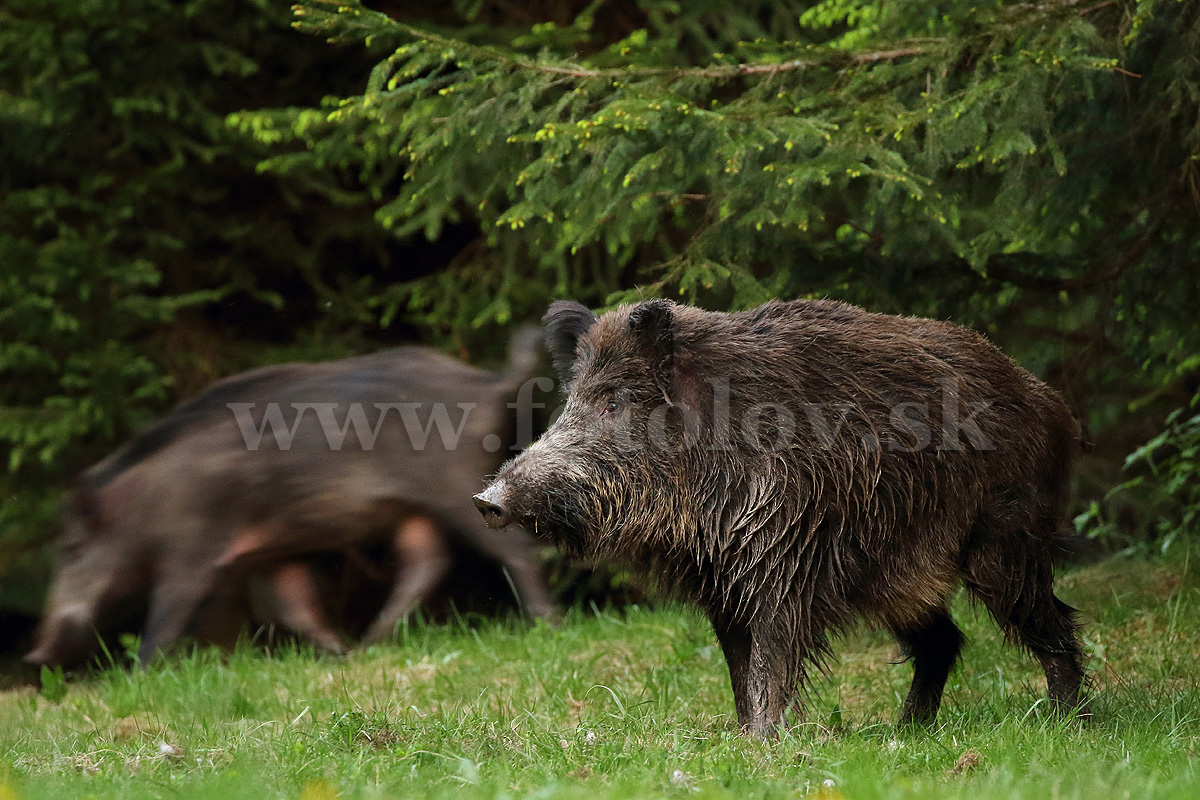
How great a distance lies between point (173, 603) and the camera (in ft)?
25.3

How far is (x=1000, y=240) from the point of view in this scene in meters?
6.18

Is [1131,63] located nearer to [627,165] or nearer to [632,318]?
[627,165]

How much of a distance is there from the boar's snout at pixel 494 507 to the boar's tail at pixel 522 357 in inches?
157

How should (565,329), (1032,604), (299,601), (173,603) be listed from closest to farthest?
(1032,604) → (565,329) → (173,603) → (299,601)

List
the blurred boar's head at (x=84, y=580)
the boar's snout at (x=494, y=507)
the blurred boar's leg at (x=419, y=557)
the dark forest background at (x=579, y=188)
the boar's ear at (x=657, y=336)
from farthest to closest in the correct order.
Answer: the blurred boar's leg at (x=419, y=557), the blurred boar's head at (x=84, y=580), the dark forest background at (x=579, y=188), the boar's ear at (x=657, y=336), the boar's snout at (x=494, y=507)

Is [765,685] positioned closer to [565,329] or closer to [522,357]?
[565,329]

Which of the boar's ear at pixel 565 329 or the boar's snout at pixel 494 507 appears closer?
the boar's snout at pixel 494 507

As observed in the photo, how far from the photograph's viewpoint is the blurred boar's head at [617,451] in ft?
15.1

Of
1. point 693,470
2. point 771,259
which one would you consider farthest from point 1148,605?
point 693,470

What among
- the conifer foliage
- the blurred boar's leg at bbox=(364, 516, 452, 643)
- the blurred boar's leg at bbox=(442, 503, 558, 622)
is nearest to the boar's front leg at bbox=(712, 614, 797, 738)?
the conifer foliage

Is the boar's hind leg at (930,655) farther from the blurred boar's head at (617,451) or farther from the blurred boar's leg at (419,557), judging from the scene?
the blurred boar's leg at (419,557)

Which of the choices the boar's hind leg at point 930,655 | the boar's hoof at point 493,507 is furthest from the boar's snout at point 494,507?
the boar's hind leg at point 930,655

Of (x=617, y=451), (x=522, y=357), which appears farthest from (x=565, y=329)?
(x=522, y=357)

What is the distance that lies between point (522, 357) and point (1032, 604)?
14.4ft
